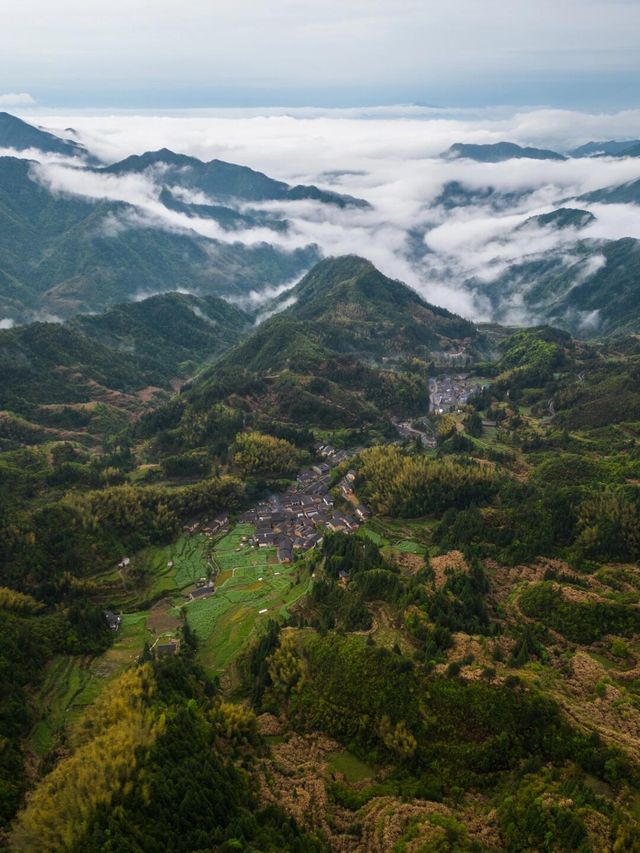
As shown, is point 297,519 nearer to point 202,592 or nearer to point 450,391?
point 202,592

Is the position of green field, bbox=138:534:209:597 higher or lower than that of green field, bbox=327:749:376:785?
lower

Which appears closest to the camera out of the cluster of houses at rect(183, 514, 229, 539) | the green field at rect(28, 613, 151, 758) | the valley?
the valley

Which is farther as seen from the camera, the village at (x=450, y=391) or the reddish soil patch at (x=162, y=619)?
the village at (x=450, y=391)

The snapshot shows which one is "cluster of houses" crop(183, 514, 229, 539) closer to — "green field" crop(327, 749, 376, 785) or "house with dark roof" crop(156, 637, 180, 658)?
"house with dark roof" crop(156, 637, 180, 658)

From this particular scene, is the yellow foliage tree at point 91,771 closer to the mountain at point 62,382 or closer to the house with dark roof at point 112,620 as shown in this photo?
the house with dark roof at point 112,620

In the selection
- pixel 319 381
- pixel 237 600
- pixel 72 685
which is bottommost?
pixel 237 600

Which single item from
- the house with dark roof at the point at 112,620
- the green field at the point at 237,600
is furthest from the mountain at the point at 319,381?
the house with dark roof at the point at 112,620

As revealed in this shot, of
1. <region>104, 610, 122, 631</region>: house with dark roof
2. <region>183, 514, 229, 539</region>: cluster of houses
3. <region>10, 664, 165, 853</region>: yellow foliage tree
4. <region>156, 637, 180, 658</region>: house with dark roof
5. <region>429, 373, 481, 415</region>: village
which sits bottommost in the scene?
<region>429, 373, 481, 415</region>: village

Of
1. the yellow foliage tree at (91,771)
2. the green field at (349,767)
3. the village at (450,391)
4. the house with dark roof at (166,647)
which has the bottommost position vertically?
the village at (450,391)

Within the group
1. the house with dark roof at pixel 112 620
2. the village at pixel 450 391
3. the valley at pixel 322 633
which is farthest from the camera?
the village at pixel 450 391

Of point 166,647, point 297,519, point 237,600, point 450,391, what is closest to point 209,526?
point 297,519

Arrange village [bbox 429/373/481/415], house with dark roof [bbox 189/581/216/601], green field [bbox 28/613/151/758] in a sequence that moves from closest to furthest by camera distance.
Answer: green field [bbox 28/613/151/758] → house with dark roof [bbox 189/581/216/601] → village [bbox 429/373/481/415]

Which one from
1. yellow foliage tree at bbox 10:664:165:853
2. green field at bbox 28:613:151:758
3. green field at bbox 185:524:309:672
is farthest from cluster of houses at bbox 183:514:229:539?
yellow foliage tree at bbox 10:664:165:853

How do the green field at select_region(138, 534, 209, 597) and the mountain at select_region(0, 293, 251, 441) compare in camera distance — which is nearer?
the green field at select_region(138, 534, 209, 597)
